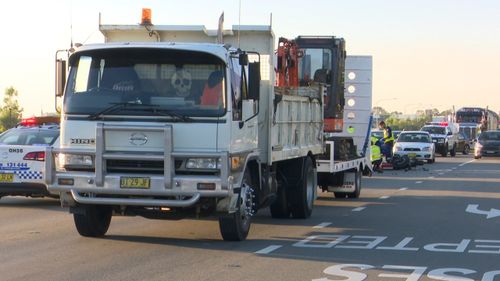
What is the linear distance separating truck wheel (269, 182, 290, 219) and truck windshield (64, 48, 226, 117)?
4075 mm

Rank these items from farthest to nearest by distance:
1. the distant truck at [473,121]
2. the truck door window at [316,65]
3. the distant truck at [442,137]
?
the distant truck at [473,121], the distant truck at [442,137], the truck door window at [316,65]

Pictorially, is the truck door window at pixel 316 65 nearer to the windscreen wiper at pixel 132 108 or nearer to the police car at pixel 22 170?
the police car at pixel 22 170

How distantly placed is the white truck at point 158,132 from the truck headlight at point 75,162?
0.01 meters

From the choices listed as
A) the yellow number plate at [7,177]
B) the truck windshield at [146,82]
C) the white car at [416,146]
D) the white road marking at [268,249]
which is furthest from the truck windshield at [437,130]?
the truck windshield at [146,82]

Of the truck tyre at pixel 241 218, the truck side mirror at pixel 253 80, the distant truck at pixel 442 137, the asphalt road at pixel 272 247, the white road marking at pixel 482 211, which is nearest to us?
the asphalt road at pixel 272 247

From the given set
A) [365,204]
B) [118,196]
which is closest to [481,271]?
[118,196]

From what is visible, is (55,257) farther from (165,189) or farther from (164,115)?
(164,115)

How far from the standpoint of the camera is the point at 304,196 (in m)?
14.2

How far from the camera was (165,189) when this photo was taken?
10.0m

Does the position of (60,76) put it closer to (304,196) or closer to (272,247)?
(272,247)

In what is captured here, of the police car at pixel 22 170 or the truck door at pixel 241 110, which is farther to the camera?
the police car at pixel 22 170

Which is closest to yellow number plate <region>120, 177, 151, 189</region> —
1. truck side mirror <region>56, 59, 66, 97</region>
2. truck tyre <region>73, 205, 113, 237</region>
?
truck tyre <region>73, 205, 113, 237</region>

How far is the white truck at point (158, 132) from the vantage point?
1008 centimetres

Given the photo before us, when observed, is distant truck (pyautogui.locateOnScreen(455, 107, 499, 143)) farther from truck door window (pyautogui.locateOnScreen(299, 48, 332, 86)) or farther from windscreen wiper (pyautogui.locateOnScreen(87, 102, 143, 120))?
windscreen wiper (pyautogui.locateOnScreen(87, 102, 143, 120))
